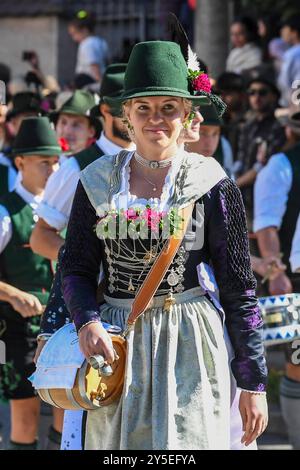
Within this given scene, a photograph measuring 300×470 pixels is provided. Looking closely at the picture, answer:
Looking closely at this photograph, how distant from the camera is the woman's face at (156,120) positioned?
385cm

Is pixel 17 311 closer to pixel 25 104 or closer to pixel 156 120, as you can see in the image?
pixel 156 120

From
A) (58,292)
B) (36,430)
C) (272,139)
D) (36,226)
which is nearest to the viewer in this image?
(58,292)

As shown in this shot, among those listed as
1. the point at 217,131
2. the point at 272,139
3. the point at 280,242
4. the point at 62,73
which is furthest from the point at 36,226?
the point at 62,73

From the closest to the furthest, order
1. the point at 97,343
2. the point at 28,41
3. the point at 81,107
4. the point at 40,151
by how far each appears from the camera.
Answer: the point at 97,343
the point at 40,151
the point at 81,107
the point at 28,41

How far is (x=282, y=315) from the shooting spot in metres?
5.02

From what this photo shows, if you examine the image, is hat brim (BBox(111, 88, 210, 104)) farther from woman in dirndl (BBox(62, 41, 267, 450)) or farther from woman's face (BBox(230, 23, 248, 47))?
woman's face (BBox(230, 23, 248, 47))

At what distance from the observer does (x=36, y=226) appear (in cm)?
550

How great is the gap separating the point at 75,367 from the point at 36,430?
241 centimetres

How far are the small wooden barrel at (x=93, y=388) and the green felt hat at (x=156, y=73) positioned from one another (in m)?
0.83

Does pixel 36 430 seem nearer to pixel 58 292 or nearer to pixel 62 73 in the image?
pixel 58 292

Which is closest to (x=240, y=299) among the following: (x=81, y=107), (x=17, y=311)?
(x=17, y=311)

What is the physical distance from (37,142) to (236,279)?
8.20 feet

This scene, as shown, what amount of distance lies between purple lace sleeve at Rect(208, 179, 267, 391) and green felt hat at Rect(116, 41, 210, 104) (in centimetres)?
37

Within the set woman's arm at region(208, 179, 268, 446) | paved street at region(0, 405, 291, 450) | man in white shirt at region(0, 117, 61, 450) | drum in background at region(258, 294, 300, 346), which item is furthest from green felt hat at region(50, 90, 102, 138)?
woman's arm at region(208, 179, 268, 446)
